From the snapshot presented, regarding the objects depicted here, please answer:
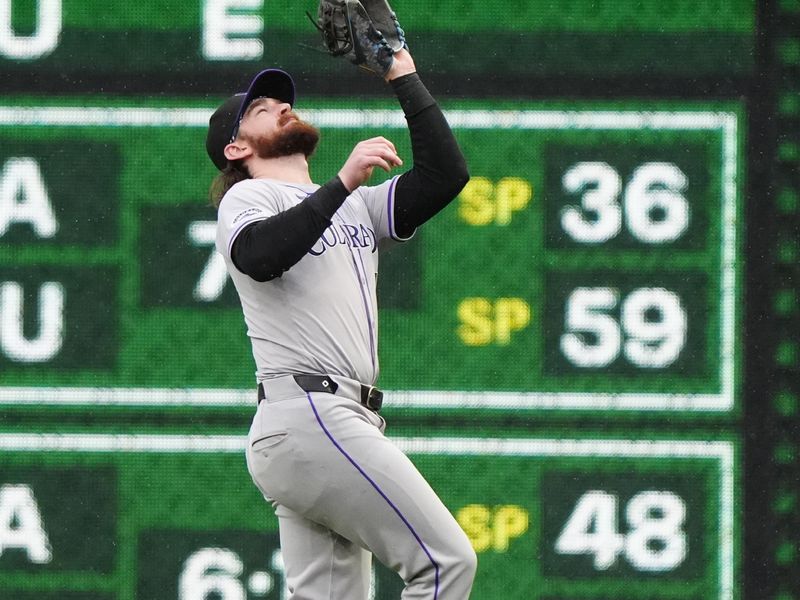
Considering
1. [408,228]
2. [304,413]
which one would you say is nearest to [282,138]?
[408,228]

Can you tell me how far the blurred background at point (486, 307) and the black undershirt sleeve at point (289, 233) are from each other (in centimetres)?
140

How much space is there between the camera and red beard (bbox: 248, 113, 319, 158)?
378 centimetres

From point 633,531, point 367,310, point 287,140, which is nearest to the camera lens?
point 367,310

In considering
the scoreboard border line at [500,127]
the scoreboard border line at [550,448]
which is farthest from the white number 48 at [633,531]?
the scoreboard border line at [500,127]

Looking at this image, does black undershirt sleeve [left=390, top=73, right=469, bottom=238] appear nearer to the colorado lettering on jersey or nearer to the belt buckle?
the colorado lettering on jersey

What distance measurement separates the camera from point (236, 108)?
3.86 metres

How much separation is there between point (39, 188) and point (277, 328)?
1.57 m

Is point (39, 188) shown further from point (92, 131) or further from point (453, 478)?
point (453, 478)

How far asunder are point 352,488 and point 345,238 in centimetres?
62

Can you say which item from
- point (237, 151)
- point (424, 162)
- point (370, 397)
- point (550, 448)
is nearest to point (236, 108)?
point (237, 151)

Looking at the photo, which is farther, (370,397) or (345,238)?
(345,238)

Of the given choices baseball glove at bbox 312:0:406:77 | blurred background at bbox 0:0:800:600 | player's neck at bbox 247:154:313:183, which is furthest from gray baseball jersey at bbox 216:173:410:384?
blurred background at bbox 0:0:800:600

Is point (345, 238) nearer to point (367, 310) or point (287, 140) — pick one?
point (367, 310)

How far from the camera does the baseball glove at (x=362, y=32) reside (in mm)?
3668
